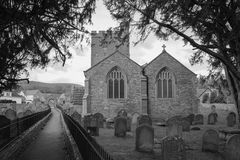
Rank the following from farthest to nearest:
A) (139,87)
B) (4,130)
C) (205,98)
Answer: (205,98)
(139,87)
(4,130)

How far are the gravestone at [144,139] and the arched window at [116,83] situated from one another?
18.0 meters

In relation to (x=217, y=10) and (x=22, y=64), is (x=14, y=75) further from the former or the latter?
(x=217, y=10)

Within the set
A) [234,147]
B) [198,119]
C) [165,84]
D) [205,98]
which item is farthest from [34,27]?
[205,98]

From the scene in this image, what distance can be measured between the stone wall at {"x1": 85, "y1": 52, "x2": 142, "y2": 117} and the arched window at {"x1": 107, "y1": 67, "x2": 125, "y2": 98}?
0.49 m

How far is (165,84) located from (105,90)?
7.04m

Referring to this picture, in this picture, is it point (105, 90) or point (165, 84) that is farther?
point (165, 84)

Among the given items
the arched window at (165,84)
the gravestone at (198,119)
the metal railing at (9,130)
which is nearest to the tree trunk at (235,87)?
the metal railing at (9,130)

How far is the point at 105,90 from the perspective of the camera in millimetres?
27719

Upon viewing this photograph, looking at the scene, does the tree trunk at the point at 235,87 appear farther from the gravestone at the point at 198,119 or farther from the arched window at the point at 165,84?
the arched window at the point at 165,84

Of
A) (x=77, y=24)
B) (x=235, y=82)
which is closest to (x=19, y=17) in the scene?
(x=77, y=24)

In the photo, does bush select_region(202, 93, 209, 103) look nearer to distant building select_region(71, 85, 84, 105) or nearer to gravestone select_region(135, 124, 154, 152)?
distant building select_region(71, 85, 84, 105)

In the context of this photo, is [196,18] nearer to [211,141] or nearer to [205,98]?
[211,141]

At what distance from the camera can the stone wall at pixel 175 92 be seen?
1105 inches

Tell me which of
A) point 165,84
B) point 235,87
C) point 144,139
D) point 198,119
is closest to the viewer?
point 144,139
